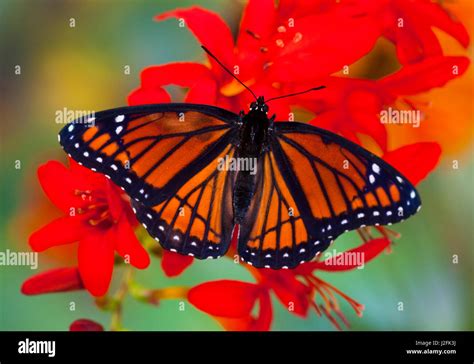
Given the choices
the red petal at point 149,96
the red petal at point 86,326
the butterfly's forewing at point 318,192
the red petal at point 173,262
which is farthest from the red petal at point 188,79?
the red petal at point 86,326

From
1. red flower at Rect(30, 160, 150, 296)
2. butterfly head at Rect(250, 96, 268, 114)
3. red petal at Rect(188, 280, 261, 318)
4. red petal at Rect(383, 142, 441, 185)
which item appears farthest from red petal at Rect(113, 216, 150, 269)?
red petal at Rect(383, 142, 441, 185)

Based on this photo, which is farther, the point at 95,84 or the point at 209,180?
the point at 95,84

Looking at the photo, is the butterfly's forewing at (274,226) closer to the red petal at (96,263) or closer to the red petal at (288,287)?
the red petal at (288,287)

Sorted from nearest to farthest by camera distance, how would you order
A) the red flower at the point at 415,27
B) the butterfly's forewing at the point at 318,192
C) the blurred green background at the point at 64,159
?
1. the butterfly's forewing at the point at 318,192
2. the red flower at the point at 415,27
3. the blurred green background at the point at 64,159

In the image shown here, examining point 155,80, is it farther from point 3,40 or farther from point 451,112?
point 451,112

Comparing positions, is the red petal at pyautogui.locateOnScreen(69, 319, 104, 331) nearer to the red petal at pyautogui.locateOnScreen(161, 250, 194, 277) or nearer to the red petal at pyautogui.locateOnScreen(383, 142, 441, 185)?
the red petal at pyautogui.locateOnScreen(161, 250, 194, 277)
